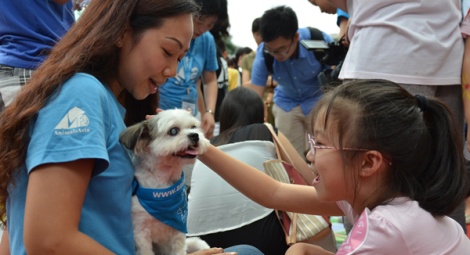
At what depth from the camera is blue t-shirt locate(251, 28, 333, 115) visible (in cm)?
430

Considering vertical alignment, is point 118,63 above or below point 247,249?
above

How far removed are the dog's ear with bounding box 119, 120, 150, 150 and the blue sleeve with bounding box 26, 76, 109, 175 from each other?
108mm

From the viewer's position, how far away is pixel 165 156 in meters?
1.58

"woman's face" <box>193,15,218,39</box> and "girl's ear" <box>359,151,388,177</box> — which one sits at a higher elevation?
"girl's ear" <box>359,151,388,177</box>

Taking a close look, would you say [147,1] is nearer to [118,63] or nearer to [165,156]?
[118,63]

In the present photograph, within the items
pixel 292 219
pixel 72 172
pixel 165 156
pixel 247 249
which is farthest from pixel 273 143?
pixel 72 172

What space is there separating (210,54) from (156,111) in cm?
213

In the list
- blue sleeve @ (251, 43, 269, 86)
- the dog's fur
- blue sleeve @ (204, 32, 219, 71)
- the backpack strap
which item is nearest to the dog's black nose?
the dog's fur

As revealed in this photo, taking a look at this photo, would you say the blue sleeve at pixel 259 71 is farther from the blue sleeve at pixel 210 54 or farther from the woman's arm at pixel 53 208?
the woman's arm at pixel 53 208

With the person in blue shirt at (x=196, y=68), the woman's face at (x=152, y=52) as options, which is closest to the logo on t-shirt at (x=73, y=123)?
the woman's face at (x=152, y=52)

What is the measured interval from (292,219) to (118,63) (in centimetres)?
126

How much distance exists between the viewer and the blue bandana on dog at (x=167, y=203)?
1.49 m

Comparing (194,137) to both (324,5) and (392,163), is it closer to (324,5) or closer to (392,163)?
(392,163)

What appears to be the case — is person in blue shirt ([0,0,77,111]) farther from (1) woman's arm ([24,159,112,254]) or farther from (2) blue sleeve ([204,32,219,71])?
(2) blue sleeve ([204,32,219,71])
